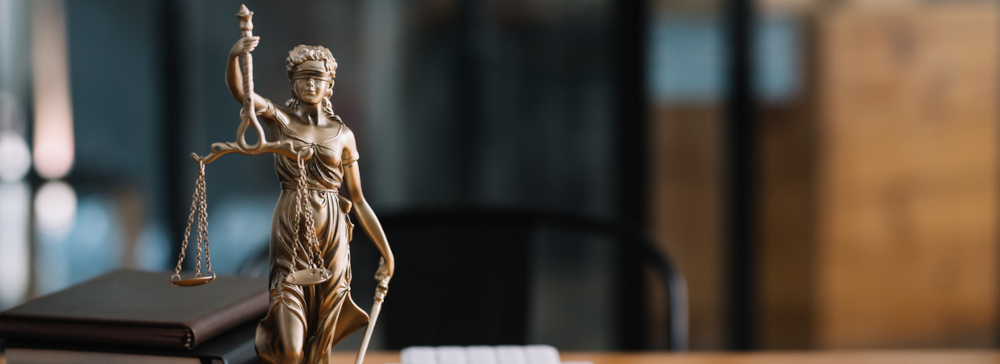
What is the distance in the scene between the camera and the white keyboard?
590 mm

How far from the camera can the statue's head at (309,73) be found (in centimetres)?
40

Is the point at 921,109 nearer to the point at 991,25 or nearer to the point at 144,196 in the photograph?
the point at 991,25

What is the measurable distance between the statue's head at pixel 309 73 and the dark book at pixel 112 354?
0.19m

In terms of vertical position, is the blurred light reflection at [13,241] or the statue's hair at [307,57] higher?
the statue's hair at [307,57]

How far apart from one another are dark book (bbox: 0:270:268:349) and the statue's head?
17 centimetres

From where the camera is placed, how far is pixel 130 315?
436 mm

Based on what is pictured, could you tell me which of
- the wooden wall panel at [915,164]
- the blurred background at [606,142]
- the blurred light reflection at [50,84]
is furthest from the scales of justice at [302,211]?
the blurred light reflection at [50,84]

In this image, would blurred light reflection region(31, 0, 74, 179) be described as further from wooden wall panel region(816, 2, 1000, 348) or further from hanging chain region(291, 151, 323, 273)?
wooden wall panel region(816, 2, 1000, 348)

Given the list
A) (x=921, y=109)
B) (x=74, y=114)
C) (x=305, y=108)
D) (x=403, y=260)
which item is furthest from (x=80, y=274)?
(x=921, y=109)

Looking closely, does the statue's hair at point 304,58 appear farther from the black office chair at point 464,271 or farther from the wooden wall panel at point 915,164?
the wooden wall panel at point 915,164

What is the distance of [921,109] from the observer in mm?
1854

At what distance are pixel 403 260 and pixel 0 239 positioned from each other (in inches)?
73.2

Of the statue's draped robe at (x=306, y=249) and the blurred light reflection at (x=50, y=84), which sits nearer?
the statue's draped robe at (x=306, y=249)

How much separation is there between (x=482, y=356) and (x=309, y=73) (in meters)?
0.33
